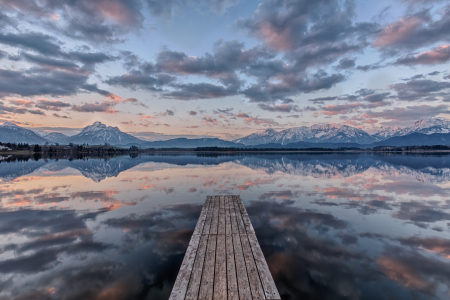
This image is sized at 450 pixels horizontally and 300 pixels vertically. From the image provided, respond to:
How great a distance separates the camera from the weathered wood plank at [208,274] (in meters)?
6.19

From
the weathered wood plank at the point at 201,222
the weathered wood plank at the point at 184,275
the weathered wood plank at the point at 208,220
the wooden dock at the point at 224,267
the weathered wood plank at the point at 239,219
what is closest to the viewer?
the weathered wood plank at the point at 184,275

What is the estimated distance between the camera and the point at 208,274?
23.7 feet

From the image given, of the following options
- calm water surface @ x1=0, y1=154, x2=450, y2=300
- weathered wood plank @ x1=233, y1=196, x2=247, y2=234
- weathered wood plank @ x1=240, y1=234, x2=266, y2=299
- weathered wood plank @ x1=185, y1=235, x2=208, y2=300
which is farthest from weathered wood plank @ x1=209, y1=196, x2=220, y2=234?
weathered wood plank @ x1=240, y1=234, x2=266, y2=299

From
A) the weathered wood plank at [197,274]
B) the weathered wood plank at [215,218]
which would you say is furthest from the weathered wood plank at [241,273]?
the weathered wood plank at [215,218]

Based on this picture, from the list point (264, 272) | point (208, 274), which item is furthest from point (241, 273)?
point (208, 274)

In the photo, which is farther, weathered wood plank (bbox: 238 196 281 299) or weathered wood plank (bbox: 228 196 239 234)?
weathered wood plank (bbox: 228 196 239 234)

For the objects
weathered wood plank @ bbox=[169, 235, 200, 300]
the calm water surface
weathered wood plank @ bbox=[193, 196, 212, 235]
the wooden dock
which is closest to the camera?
weathered wood plank @ bbox=[169, 235, 200, 300]

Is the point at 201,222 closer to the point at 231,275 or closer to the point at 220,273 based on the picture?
the point at 220,273

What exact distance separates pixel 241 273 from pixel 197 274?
1.50 metres

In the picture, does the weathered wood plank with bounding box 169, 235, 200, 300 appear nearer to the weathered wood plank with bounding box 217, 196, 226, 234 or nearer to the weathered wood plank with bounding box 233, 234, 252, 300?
the weathered wood plank with bounding box 233, 234, 252, 300

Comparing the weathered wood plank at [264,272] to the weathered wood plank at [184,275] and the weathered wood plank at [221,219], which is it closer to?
the weathered wood plank at [221,219]

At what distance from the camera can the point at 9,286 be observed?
7.70 metres

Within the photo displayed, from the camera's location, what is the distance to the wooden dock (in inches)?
247

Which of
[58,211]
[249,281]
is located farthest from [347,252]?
[58,211]
